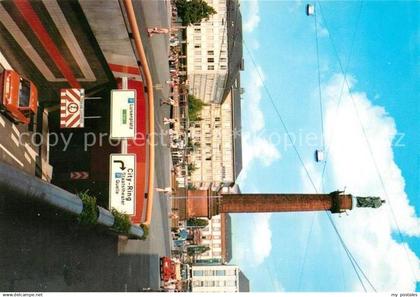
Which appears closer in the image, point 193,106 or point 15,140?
point 15,140

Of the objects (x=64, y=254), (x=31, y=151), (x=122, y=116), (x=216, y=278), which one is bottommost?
(x=216, y=278)

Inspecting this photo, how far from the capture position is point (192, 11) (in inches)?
2345

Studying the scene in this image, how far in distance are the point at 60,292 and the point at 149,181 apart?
36.9 feet

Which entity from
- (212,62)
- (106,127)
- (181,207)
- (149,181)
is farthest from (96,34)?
(212,62)

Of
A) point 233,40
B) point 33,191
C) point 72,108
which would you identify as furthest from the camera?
point 233,40

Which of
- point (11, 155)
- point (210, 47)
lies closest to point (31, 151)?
point (11, 155)

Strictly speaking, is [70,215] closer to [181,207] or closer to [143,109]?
[143,109]

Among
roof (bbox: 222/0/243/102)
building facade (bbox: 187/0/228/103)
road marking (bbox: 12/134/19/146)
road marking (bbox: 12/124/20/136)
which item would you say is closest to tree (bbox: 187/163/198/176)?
roof (bbox: 222/0/243/102)

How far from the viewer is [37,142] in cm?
2055

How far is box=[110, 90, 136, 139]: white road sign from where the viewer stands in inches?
808

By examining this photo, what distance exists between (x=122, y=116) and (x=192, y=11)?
4201 centimetres

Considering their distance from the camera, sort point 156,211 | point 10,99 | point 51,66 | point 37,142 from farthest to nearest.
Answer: point 156,211 → point 51,66 → point 37,142 → point 10,99

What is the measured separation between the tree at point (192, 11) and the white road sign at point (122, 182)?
42284 mm

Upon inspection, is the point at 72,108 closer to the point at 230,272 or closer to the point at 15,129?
the point at 15,129
